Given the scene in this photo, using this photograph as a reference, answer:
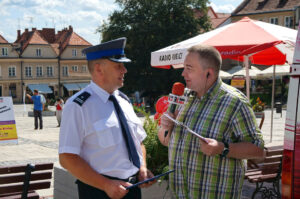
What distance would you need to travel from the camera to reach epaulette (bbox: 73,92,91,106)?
2.46 m

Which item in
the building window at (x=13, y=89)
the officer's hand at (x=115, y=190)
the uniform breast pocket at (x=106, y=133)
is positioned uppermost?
the uniform breast pocket at (x=106, y=133)

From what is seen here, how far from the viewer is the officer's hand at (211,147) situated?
2.48 meters

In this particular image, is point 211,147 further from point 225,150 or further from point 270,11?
point 270,11

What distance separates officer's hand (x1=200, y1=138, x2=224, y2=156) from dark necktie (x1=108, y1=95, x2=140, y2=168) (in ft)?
1.47

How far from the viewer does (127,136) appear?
260cm

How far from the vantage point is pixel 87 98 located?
8.23 ft

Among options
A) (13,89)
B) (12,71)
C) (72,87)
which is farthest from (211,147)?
(72,87)

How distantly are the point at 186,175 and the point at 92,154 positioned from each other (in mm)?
704

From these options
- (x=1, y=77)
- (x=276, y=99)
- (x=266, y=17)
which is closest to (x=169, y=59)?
(x=276, y=99)

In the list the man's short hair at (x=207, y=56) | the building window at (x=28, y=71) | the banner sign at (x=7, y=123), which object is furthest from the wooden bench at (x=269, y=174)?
the building window at (x=28, y=71)

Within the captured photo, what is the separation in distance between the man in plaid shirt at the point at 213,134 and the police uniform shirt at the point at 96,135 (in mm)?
426

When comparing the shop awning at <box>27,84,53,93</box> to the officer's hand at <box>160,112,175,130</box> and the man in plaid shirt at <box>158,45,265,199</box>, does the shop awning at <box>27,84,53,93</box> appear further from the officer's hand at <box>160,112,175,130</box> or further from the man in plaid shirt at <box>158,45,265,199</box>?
the man in plaid shirt at <box>158,45,265,199</box>

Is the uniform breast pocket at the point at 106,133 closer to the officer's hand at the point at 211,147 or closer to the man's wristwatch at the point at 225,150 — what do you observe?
the officer's hand at the point at 211,147

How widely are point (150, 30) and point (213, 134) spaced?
37.6 m
